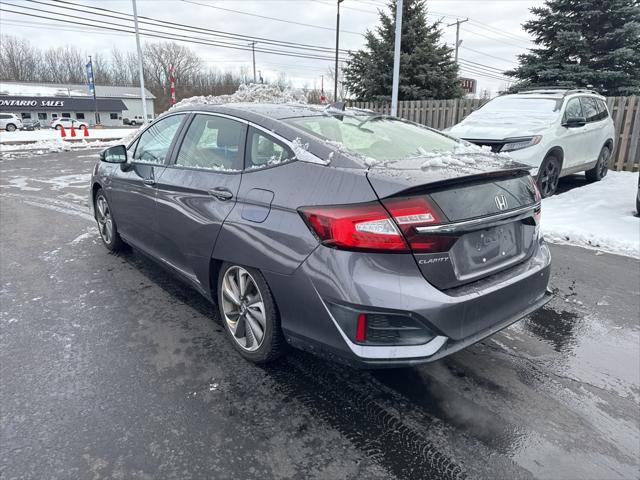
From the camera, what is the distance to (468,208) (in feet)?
7.43

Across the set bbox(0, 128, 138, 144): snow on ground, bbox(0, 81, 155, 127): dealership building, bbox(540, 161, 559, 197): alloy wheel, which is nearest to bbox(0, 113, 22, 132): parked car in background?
bbox(0, 128, 138, 144): snow on ground

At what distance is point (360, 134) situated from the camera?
3033mm

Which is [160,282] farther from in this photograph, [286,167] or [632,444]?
[632,444]

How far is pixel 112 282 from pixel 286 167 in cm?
262

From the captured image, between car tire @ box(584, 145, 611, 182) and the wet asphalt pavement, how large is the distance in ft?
21.0

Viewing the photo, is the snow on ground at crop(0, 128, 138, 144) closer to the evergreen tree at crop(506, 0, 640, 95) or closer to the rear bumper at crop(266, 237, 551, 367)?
the evergreen tree at crop(506, 0, 640, 95)

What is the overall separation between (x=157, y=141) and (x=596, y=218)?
20.3 ft

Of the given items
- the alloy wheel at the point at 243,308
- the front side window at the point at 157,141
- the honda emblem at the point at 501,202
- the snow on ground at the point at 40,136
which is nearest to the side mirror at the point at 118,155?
the front side window at the point at 157,141

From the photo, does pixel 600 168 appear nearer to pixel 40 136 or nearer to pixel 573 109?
pixel 573 109

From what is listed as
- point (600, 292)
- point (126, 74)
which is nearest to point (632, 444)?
point (600, 292)

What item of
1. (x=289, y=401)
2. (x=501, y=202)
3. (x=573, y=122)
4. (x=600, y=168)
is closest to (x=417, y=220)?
(x=501, y=202)

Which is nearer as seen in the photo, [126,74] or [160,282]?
[160,282]

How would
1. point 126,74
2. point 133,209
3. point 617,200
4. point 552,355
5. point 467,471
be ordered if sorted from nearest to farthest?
point 467,471 < point 552,355 < point 133,209 < point 617,200 < point 126,74

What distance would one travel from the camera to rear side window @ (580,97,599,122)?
8.56 m
